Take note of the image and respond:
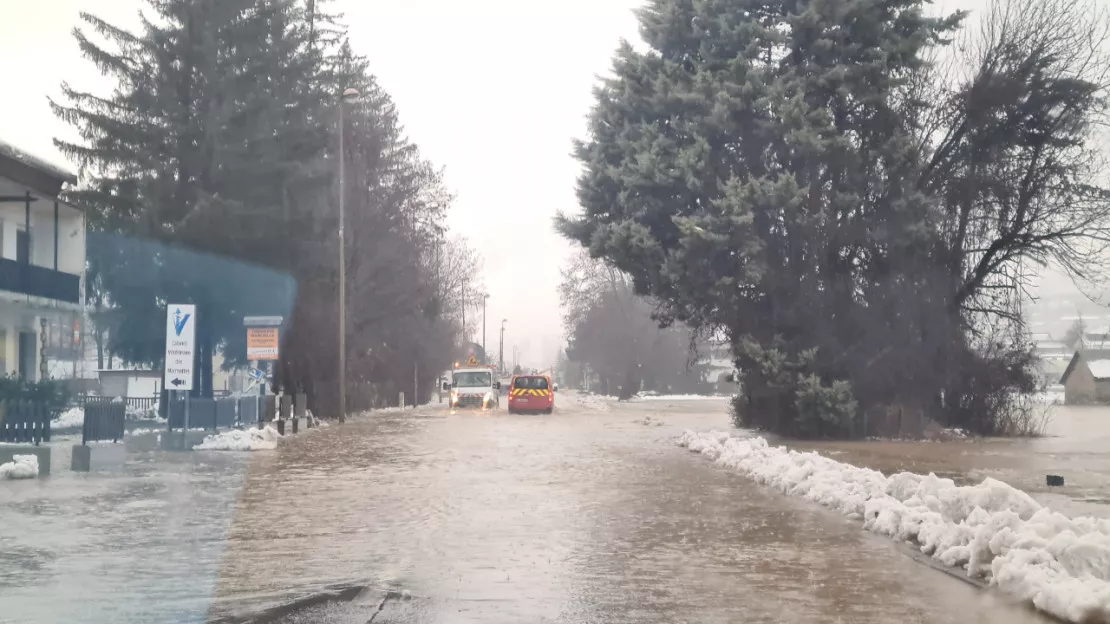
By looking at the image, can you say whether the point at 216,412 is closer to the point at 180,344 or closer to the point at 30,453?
the point at 180,344

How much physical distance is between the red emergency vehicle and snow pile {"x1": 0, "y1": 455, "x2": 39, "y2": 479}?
32199 millimetres

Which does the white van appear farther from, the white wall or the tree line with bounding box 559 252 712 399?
the tree line with bounding box 559 252 712 399

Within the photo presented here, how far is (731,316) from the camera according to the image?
1228 inches

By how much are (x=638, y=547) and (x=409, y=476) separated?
8721 mm

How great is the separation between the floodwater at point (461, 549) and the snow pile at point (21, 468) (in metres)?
0.45

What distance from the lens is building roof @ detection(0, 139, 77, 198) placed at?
98.7 feet

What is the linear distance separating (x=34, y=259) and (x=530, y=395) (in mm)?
21525

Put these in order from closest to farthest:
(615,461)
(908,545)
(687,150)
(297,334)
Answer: (908,545), (615,461), (687,150), (297,334)

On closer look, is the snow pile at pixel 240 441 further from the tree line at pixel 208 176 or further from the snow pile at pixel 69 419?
the tree line at pixel 208 176

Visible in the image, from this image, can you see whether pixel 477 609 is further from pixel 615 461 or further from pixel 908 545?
pixel 615 461

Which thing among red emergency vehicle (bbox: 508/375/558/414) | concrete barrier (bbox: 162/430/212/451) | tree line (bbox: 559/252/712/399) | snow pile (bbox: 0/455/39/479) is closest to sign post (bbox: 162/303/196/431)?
concrete barrier (bbox: 162/430/212/451)

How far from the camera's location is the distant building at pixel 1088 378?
8275 cm

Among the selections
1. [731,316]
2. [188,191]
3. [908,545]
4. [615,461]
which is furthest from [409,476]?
[188,191]

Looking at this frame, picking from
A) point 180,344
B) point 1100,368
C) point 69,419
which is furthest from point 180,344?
point 1100,368
